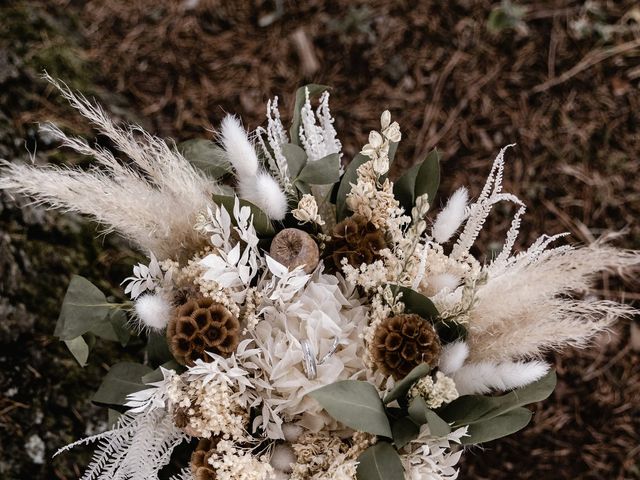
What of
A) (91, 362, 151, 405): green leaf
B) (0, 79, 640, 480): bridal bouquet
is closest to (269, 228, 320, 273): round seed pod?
(0, 79, 640, 480): bridal bouquet

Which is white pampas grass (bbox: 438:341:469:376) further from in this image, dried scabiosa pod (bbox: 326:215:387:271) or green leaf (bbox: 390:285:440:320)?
dried scabiosa pod (bbox: 326:215:387:271)

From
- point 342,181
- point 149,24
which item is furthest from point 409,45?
point 342,181

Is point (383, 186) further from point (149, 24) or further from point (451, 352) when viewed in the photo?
point (149, 24)

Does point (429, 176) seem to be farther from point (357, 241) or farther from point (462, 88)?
point (462, 88)

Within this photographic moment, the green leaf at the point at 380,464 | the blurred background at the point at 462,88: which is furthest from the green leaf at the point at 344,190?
the blurred background at the point at 462,88

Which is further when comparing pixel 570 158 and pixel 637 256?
pixel 570 158

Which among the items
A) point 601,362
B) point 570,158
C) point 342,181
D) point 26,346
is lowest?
point 601,362

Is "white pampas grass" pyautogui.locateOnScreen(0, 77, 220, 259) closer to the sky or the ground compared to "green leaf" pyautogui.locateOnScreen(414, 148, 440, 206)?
closer to the sky
